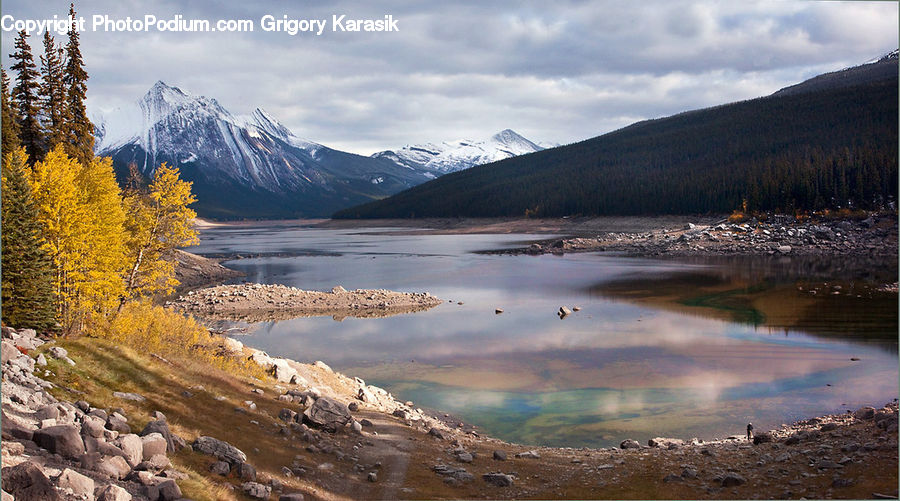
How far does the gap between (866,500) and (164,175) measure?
905 inches

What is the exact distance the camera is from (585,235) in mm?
104875

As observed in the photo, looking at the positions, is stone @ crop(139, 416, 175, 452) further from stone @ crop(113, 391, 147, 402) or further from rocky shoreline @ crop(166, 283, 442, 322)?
rocky shoreline @ crop(166, 283, 442, 322)

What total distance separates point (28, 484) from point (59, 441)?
4.13 ft

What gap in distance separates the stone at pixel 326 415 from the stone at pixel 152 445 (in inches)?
170

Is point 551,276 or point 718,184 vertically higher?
point 718,184

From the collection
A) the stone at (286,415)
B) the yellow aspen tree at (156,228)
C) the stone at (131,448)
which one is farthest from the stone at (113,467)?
the yellow aspen tree at (156,228)

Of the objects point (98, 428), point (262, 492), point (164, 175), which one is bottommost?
point (262, 492)

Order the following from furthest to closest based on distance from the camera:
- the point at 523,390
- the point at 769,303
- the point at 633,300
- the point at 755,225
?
the point at 755,225 < the point at 633,300 < the point at 769,303 < the point at 523,390

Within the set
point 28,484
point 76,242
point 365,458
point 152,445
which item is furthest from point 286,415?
point 76,242

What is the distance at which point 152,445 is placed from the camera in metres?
9.59

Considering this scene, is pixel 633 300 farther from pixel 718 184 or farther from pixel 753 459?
pixel 718 184

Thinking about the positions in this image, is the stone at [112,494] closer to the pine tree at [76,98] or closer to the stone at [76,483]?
the stone at [76,483]

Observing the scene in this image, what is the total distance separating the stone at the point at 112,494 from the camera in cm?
760

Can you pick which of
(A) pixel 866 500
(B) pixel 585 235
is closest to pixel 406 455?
(A) pixel 866 500
